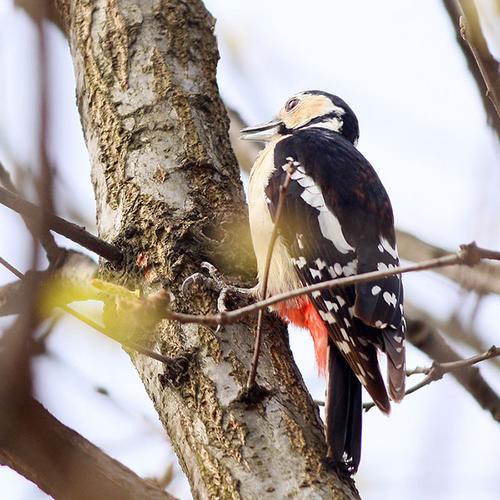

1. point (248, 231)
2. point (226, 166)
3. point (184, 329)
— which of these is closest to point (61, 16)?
point (226, 166)

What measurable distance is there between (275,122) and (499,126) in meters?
2.33

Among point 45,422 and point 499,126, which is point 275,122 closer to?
point 499,126

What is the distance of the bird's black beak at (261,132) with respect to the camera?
153 inches

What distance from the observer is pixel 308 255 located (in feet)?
9.81

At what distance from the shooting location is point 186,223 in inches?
107

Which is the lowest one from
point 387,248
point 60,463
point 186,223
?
point 60,463

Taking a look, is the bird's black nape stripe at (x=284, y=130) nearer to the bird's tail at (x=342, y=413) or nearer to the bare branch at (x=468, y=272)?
the bare branch at (x=468, y=272)

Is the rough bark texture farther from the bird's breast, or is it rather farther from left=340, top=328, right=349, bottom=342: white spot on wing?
left=340, top=328, right=349, bottom=342: white spot on wing

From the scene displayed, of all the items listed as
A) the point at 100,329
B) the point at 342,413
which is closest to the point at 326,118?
the point at 342,413

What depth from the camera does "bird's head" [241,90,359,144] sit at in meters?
4.21

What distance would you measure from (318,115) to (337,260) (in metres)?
1.50

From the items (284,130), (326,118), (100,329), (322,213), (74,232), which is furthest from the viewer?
(326,118)

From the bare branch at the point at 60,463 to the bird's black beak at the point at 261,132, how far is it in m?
2.26

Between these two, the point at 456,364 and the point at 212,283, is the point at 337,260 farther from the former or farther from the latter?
the point at 456,364
